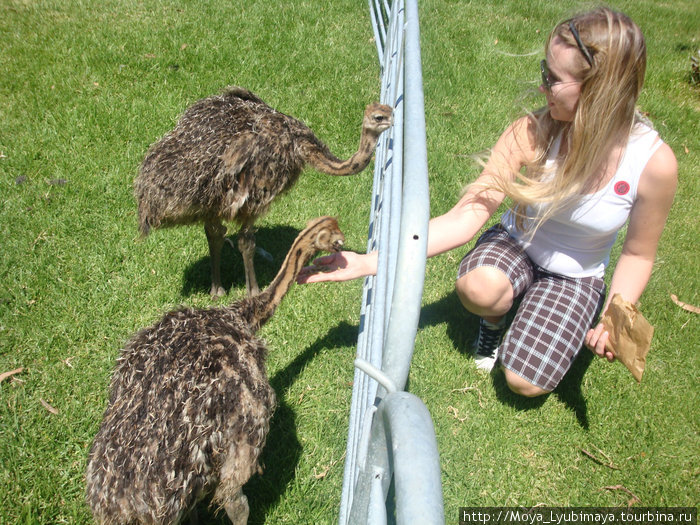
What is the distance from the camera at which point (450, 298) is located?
469 centimetres

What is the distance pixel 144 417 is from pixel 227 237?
9.54ft

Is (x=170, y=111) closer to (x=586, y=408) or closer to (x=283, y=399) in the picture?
(x=283, y=399)

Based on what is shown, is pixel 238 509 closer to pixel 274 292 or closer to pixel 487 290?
pixel 274 292

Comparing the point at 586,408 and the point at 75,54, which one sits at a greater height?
the point at 75,54

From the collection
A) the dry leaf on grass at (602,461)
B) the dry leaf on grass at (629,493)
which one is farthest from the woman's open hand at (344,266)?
the dry leaf on grass at (629,493)

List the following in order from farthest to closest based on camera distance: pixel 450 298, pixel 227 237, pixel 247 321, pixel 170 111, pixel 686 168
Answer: pixel 686 168, pixel 170 111, pixel 227 237, pixel 450 298, pixel 247 321

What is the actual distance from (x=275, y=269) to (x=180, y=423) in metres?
2.48

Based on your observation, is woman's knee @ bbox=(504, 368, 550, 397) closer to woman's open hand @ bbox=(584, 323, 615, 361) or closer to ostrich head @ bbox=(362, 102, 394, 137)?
woman's open hand @ bbox=(584, 323, 615, 361)

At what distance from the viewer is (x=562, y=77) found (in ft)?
9.86

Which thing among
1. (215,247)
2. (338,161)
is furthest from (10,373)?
(338,161)

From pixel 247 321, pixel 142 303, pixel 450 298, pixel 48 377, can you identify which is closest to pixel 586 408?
pixel 450 298

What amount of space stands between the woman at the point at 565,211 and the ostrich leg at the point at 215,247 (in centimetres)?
119

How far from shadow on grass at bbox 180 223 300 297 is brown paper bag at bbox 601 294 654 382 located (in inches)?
106

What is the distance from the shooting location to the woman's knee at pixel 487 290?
12.1 ft
